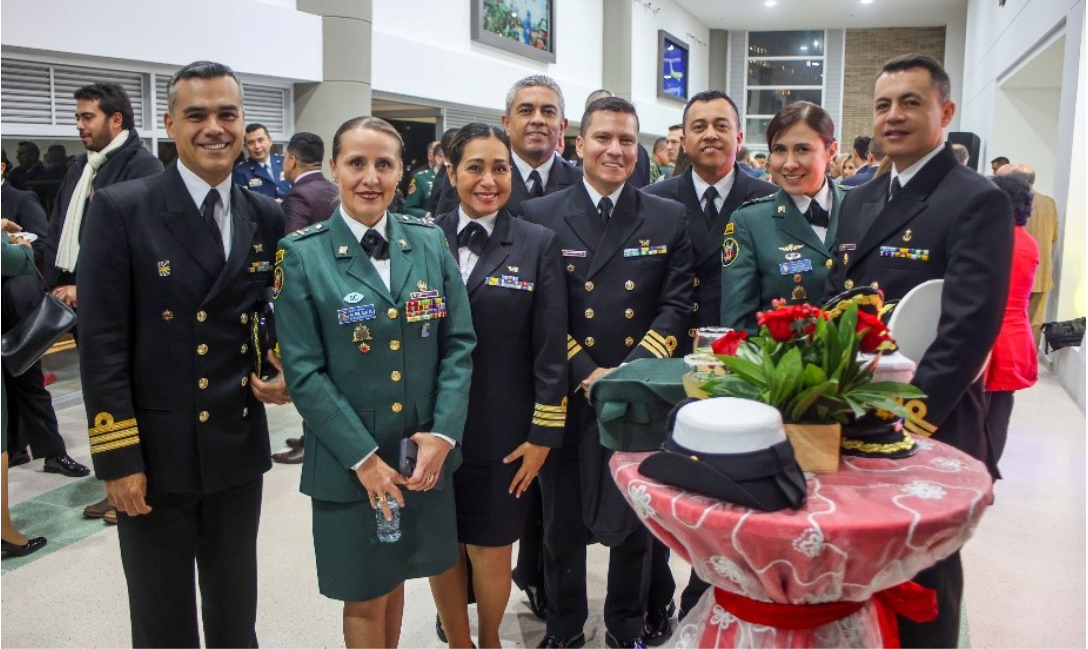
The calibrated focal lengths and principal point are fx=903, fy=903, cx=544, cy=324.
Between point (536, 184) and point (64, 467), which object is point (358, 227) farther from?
point (64, 467)

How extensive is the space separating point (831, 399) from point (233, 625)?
1.62 metres

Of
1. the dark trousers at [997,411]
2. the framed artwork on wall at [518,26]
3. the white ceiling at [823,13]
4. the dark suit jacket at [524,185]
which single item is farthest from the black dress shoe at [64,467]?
the white ceiling at [823,13]

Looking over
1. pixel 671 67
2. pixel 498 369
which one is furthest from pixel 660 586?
pixel 671 67

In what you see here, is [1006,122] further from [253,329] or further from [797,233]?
[253,329]

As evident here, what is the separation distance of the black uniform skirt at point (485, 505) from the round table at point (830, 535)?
0.87 m

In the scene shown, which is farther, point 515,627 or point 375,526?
point 515,627

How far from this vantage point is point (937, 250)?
199cm

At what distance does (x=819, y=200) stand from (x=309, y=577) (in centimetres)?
221

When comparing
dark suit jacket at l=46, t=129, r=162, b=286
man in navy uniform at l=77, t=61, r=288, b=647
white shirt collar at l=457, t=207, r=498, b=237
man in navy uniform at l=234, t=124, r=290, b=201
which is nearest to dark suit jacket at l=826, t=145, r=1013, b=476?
white shirt collar at l=457, t=207, r=498, b=237

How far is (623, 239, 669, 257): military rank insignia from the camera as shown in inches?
103

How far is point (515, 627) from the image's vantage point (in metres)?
2.94

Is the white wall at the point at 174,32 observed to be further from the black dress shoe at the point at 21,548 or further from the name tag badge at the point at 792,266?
the name tag badge at the point at 792,266

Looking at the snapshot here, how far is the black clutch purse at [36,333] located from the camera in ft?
11.0

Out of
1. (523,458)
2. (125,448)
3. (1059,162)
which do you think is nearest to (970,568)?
(523,458)
